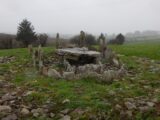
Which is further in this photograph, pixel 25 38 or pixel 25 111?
pixel 25 38

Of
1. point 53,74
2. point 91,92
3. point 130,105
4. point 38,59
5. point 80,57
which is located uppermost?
point 80,57

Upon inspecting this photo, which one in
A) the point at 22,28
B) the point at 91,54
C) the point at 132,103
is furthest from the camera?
the point at 22,28

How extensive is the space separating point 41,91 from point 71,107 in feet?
6.80

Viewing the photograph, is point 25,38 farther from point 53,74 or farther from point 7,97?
point 7,97

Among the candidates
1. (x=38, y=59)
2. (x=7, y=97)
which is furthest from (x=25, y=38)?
(x=7, y=97)

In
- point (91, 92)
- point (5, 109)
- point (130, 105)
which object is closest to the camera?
point (5, 109)

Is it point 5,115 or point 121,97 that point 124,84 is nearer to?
point 121,97

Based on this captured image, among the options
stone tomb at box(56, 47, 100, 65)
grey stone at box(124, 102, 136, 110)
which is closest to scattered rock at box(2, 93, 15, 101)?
grey stone at box(124, 102, 136, 110)

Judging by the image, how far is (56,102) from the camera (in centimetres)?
1098

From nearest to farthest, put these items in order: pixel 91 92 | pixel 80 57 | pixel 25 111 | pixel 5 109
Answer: pixel 25 111, pixel 5 109, pixel 91 92, pixel 80 57

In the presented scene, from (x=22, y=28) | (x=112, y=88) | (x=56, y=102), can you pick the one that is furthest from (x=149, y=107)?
(x=22, y=28)

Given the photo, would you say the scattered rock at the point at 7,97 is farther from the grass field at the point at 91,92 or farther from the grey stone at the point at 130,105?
the grey stone at the point at 130,105

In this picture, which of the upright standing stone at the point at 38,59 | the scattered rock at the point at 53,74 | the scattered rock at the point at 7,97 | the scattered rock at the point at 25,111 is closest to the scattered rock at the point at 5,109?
the scattered rock at the point at 25,111

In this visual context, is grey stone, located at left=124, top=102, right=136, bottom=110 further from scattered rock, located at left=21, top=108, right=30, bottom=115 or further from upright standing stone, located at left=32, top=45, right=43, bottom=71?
upright standing stone, located at left=32, top=45, right=43, bottom=71
